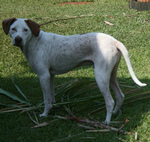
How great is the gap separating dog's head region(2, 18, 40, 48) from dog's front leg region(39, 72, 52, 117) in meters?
0.61

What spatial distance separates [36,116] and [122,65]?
9.85 ft

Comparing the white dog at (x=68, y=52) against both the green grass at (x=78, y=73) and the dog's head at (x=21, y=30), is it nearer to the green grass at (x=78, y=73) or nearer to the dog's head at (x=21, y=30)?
the dog's head at (x=21, y=30)

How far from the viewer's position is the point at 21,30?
12.5ft

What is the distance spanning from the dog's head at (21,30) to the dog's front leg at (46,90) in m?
0.61

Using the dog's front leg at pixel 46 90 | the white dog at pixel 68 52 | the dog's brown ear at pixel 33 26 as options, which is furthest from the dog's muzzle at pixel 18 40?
the dog's front leg at pixel 46 90

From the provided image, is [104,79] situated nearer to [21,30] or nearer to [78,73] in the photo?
[21,30]

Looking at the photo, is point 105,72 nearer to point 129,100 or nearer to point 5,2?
point 129,100

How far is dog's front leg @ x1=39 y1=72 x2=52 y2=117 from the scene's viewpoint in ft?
13.4

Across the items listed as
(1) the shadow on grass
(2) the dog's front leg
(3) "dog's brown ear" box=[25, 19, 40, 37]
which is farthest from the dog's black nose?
(1) the shadow on grass

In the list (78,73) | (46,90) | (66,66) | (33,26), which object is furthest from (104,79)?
(78,73)

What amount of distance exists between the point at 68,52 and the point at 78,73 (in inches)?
87.4

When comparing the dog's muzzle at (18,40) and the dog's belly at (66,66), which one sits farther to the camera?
the dog's belly at (66,66)

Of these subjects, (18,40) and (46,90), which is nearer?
(18,40)

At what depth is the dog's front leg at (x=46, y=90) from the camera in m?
4.09
